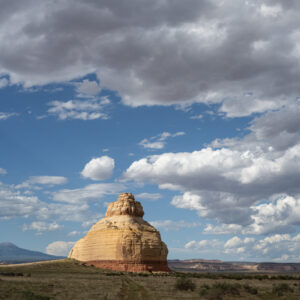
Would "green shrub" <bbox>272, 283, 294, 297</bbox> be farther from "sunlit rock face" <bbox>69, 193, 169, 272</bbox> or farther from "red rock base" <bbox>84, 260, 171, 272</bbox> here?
"sunlit rock face" <bbox>69, 193, 169, 272</bbox>

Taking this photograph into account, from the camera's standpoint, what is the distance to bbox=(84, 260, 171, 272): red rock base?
84.3 m

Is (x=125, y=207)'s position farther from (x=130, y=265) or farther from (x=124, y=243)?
(x=130, y=265)

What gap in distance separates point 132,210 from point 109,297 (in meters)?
67.3

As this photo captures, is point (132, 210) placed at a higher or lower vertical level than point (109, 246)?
higher

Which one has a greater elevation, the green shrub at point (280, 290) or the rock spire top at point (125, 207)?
the rock spire top at point (125, 207)

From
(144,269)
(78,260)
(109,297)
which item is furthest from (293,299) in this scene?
(78,260)

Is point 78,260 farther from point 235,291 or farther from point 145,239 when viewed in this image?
point 235,291

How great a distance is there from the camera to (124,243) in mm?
85438

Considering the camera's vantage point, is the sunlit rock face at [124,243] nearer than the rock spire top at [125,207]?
Yes

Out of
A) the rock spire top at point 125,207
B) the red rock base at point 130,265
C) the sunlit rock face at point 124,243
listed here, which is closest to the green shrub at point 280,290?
the red rock base at point 130,265

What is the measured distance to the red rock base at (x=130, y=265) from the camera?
84312 mm

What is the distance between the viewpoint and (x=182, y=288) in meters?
38.2

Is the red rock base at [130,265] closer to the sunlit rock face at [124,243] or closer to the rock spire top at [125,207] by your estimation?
the sunlit rock face at [124,243]

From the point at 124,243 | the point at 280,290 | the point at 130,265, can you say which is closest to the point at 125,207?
the point at 124,243
